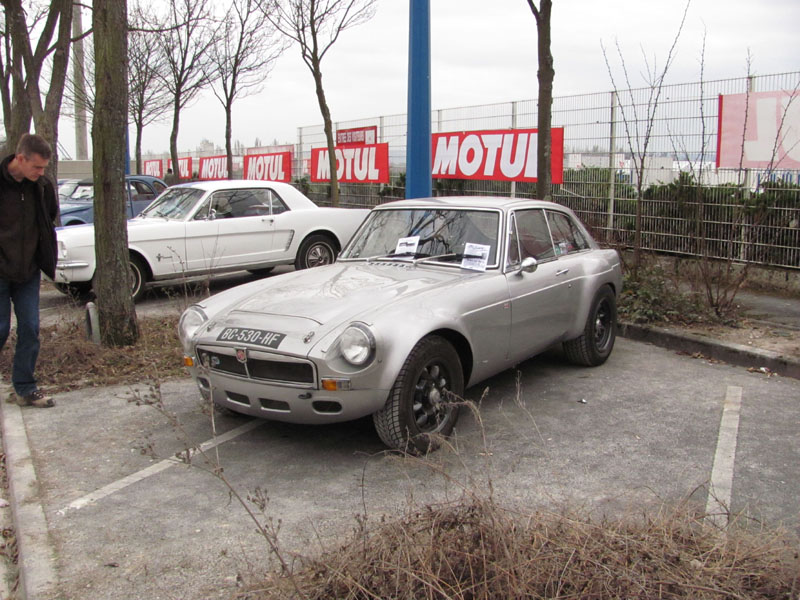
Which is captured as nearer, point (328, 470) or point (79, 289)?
point (328, 470)

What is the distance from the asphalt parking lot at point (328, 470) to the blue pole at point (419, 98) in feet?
12.3

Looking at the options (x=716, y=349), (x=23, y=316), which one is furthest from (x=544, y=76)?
(x=23, y=316)

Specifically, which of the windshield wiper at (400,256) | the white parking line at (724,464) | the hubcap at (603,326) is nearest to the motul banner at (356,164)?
the hubcap at (603,326)

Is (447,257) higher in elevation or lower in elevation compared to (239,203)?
lower

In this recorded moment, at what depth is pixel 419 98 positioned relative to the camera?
28.8ft

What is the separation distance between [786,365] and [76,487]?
5425 mm

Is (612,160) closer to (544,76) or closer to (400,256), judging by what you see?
(544,76)

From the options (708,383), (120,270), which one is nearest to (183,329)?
(120,270)

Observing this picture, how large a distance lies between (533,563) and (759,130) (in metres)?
8.38

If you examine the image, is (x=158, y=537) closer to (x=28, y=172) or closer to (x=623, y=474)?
(x=623, y=474)

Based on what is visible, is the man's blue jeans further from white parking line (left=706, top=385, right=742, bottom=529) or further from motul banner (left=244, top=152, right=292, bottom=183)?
motul banner (left=244, top=152, right=292, bottom=183)

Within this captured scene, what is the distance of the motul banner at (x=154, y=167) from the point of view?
3334 cm

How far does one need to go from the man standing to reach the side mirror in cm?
330

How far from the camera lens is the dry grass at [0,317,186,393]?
6.03m
